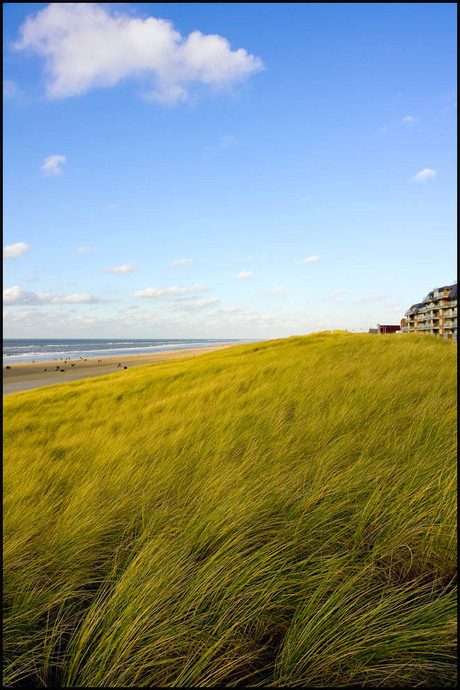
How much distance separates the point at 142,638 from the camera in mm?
1461

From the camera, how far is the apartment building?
61.0 m

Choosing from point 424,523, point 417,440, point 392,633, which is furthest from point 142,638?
point 417,440

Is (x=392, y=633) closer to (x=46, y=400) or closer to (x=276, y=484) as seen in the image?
(x=276, y=484)

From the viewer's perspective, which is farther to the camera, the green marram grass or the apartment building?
the apartment building

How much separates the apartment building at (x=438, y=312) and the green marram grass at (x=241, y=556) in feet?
206

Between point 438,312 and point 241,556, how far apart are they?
75.5 meters

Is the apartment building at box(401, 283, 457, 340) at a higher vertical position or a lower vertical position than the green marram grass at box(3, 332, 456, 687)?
higher

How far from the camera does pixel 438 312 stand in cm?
6606

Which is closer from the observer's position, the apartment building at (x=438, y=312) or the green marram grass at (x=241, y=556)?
the green marram grass at (x=241, y=556)

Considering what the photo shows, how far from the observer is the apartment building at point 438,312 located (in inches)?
2402

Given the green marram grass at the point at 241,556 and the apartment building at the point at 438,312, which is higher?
the apartment building at the point at 438,312

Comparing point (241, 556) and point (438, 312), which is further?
point (438, 312)

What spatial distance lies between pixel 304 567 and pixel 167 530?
0.85 metres

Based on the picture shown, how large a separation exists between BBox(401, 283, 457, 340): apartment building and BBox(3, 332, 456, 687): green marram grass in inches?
2473
